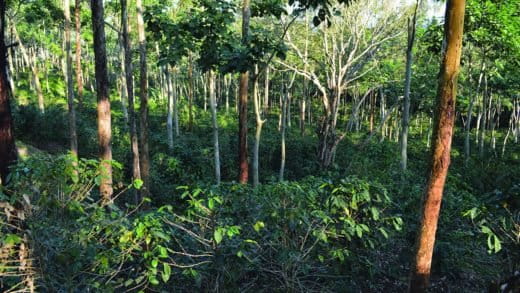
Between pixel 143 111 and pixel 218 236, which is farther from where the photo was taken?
pixel 143 111

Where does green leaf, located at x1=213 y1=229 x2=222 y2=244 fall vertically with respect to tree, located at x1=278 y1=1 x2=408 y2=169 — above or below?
below

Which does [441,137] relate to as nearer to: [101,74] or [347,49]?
[101,74]

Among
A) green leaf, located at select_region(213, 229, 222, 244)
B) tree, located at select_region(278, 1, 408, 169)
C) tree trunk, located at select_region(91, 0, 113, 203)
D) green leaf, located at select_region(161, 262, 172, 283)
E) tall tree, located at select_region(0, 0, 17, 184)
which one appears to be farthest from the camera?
tree, located at select_region(278, 1, 408, 169)

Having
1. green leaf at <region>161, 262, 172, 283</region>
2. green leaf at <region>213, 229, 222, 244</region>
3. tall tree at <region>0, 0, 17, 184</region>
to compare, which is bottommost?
green leaf at <region>161, 262, 172, 283</region>

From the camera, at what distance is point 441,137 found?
401 centimetres

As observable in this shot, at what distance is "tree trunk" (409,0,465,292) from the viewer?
3855 millimetres

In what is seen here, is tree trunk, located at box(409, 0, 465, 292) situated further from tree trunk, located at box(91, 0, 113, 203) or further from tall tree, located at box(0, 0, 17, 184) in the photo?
tree trunk, located at box(91, 0, 113, 203)

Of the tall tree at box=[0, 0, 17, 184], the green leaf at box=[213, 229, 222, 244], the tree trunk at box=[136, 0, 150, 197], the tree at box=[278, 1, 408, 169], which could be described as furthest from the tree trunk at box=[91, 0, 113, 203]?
the tree at box=[278, 1, 408, 169]

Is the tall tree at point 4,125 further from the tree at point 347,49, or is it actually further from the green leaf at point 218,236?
the tree at point 347,49

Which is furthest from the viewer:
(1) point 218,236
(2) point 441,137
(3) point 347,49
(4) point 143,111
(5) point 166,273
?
(3) point 347,49

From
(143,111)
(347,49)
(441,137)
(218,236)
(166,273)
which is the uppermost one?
(347,49)

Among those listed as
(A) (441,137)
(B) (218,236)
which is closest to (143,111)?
(B) (218,236)

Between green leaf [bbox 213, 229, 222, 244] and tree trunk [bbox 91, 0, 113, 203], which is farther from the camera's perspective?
tree trunk [bbox 91, 0, 113, 203]

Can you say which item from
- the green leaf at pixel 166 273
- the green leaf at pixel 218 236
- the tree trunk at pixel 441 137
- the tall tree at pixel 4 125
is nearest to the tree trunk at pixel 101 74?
the tall tree at pixel 4 125
